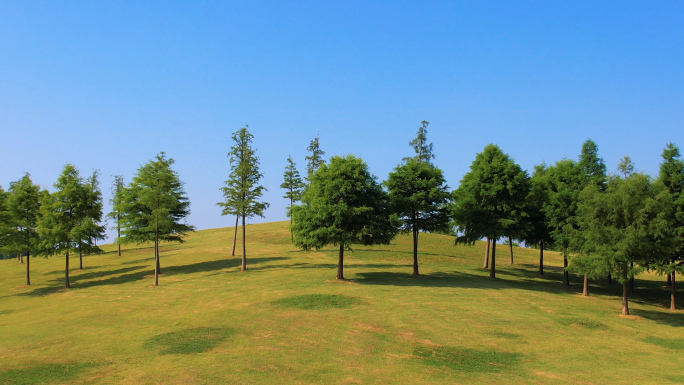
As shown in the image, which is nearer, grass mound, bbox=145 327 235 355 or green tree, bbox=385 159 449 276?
grass mound, bbox=145 327 235 355

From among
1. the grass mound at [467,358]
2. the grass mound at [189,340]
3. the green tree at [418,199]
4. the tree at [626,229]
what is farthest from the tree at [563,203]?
the grass mound at [189,340]

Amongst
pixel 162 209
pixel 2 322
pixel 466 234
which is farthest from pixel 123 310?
pixel 466 234

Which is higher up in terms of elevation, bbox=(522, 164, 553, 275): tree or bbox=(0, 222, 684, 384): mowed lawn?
bbox=(522, 164, 553, 275): tree

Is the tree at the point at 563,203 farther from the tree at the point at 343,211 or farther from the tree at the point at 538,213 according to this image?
the tree at the point at 343,211

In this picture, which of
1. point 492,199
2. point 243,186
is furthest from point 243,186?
point 492,199

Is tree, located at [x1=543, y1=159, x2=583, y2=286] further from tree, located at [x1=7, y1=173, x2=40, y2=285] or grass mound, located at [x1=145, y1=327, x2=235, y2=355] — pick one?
tree, located at [x1=7, y1=173, x2=40, y2=285]

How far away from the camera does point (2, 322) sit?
30.8 meters

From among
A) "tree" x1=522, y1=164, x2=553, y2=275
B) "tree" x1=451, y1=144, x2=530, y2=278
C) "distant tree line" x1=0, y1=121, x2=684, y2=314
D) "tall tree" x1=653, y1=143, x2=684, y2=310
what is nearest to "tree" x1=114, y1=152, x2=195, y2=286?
"distant tree line" x1=0, y1=121, x2=684, y2=314

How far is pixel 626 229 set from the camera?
3183cm

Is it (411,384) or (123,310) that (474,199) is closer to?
(411,384)

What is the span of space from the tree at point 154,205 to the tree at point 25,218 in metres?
9.40

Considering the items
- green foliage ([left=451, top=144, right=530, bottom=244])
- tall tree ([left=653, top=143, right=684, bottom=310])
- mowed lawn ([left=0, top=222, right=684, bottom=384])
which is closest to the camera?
mowed lawn ([left=0, top=222, right=684, bottom=384])

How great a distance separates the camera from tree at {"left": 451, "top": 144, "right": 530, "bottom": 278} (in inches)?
1743

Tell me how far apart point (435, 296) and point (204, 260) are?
A: 118 ft
